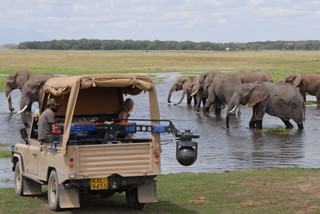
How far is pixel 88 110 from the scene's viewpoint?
12.6 meters

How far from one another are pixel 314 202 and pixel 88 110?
15.3ft

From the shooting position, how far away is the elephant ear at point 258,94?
25.2 metres

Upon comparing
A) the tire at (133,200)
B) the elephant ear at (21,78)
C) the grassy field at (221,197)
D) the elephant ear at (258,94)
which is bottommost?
the grassy field at (221,197)

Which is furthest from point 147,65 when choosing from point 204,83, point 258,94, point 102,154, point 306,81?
point 102,154

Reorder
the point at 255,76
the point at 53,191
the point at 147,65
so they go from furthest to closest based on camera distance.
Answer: the point at 147,65 < the point at 255,76 < the point at 53,191

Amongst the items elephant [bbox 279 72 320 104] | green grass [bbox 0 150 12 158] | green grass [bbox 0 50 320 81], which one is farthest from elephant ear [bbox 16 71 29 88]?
green grass [bbox 0 50 320 81]

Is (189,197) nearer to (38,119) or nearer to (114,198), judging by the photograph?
(114,198)

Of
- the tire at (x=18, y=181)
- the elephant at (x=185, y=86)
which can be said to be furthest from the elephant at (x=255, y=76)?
the tire at (x=18, y=181)

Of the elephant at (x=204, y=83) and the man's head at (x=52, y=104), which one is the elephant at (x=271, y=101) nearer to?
the elephant at (x=204, y=83)

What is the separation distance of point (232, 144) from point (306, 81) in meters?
19.6

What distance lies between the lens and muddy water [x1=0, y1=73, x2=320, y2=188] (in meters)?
16.8

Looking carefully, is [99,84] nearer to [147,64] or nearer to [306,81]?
[306,81]

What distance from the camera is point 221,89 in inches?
1264

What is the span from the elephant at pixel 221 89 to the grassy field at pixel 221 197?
59.4 ft
